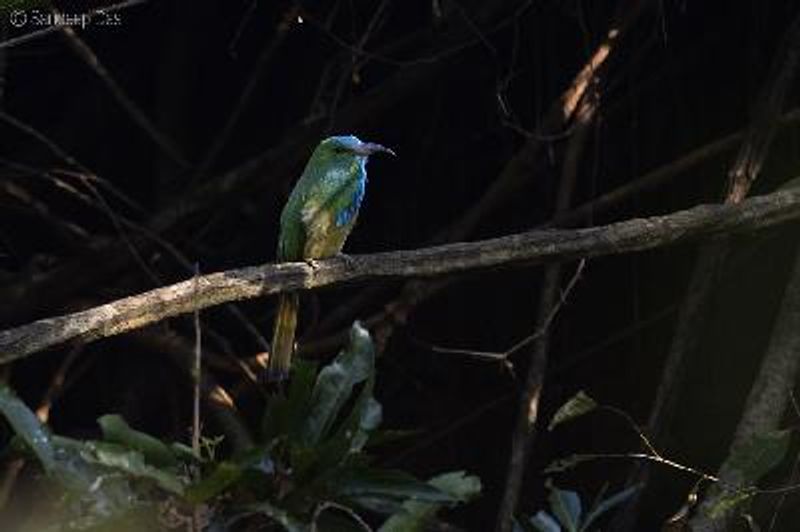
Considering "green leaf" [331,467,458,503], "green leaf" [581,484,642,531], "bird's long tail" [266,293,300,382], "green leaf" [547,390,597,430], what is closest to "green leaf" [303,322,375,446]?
"green leaf" [331,467,458,503]

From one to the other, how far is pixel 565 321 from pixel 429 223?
47 cm

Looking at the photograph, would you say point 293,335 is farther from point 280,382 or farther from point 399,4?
point 399,4

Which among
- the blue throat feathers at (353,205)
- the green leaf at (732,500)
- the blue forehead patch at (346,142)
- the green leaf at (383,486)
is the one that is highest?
the blue forehead patch at (346,142)

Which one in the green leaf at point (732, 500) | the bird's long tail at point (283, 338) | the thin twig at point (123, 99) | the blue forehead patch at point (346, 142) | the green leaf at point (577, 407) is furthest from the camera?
the thin twig at point (123, 99)

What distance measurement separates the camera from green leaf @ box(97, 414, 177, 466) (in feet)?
8.13

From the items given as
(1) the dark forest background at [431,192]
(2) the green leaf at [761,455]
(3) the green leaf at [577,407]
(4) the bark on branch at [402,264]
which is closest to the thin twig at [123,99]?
(1) the dark forest background at [431,192]

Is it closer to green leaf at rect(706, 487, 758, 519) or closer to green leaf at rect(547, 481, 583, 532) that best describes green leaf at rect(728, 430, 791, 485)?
green leaf at rect(706, 487, 758, 519)

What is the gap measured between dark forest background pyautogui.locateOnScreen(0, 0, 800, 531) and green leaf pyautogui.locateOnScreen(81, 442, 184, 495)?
64.9 inches

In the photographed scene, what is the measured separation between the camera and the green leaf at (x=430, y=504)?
8.52 feet

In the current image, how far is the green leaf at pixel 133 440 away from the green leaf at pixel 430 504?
37 cm

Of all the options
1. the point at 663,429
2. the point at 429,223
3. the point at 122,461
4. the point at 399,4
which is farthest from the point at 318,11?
the point at 122,461

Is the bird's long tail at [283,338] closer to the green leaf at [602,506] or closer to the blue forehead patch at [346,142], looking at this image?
the blue forehead patch at [346,142]

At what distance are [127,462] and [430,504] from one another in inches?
20.1

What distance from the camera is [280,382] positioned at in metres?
3.90
